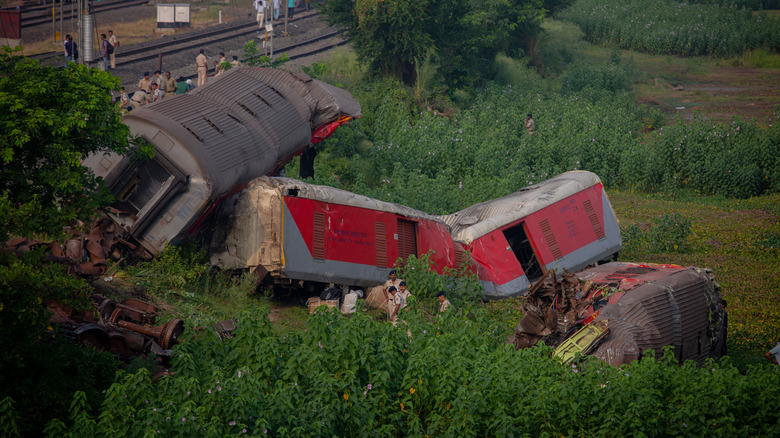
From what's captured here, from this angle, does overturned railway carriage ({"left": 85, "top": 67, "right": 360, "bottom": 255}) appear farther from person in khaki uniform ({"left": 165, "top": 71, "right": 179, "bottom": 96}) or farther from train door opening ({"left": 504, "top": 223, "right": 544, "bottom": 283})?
person in khaki uniform ({"left": 165, "top": 71, "right": 179, "bottom": 96})

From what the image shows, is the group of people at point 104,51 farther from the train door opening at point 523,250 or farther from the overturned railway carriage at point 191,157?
the train door opening at point 523,250

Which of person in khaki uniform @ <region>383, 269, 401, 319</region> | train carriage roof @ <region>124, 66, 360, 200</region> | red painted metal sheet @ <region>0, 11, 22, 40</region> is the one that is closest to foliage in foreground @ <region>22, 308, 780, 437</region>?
person in khaki uniform @ <region>383, 269, 401, 319</region>

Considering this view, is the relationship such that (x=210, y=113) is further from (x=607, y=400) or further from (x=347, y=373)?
(x=607, y=400)

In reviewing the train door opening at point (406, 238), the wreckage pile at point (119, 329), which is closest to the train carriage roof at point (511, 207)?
the train door opening at point (406, 238)

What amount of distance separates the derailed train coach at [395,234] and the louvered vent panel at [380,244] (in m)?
0.02

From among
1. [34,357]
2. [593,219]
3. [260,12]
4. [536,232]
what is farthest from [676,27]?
[34,357]

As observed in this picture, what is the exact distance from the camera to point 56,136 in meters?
11.3

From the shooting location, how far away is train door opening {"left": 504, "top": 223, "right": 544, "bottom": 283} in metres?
17.6

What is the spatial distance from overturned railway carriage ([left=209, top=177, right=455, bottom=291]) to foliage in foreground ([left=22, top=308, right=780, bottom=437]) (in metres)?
3.94

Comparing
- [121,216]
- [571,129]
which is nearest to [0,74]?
[121,216]

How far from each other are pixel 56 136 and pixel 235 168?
11.9 feet

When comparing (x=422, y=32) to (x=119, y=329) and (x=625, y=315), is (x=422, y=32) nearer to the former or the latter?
(x=625, y=315)

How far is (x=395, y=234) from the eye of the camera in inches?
610

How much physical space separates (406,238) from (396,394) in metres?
6.69
